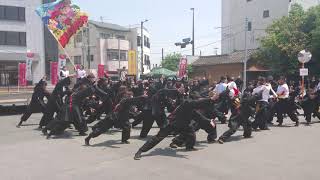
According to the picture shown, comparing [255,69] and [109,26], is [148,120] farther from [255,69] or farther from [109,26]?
[109,26]

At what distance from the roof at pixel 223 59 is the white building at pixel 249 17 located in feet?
18.4

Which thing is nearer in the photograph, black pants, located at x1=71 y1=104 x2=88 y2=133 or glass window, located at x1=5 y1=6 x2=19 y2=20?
black pants, located at x1=71 y1=104 x2=88 y2=133

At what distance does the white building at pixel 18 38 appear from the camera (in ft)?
140

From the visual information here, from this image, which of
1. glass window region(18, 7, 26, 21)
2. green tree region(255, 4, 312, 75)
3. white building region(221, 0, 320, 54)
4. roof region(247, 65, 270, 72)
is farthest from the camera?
white building region(221, 0, 320, 54)

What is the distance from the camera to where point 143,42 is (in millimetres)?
62500

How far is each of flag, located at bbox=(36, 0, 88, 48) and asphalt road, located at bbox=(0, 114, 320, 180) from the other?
20.9 feet

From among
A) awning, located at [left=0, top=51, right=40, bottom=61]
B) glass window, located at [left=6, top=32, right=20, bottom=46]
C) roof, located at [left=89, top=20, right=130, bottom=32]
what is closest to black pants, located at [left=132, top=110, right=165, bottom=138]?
awning, located at [left=0, top=51, right=40, bottom=61]

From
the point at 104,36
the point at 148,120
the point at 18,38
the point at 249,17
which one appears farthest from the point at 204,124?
the point at 104,36

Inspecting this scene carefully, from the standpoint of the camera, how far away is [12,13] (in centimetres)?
4356

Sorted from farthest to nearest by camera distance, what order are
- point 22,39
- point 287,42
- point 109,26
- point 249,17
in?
1. point 109,26
2. point 249,17
3. point 22,39
4. point 287,42

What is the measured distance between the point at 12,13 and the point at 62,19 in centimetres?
2875

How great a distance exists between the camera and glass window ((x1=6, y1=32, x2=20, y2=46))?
143 ft

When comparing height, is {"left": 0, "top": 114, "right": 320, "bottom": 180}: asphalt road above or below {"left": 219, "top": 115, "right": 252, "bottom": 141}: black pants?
below

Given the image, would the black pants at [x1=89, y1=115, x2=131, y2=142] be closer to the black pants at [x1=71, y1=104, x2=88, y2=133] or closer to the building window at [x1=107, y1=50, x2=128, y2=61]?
the black pants at [x1=71, y1=104, x2=88, y2=133]
